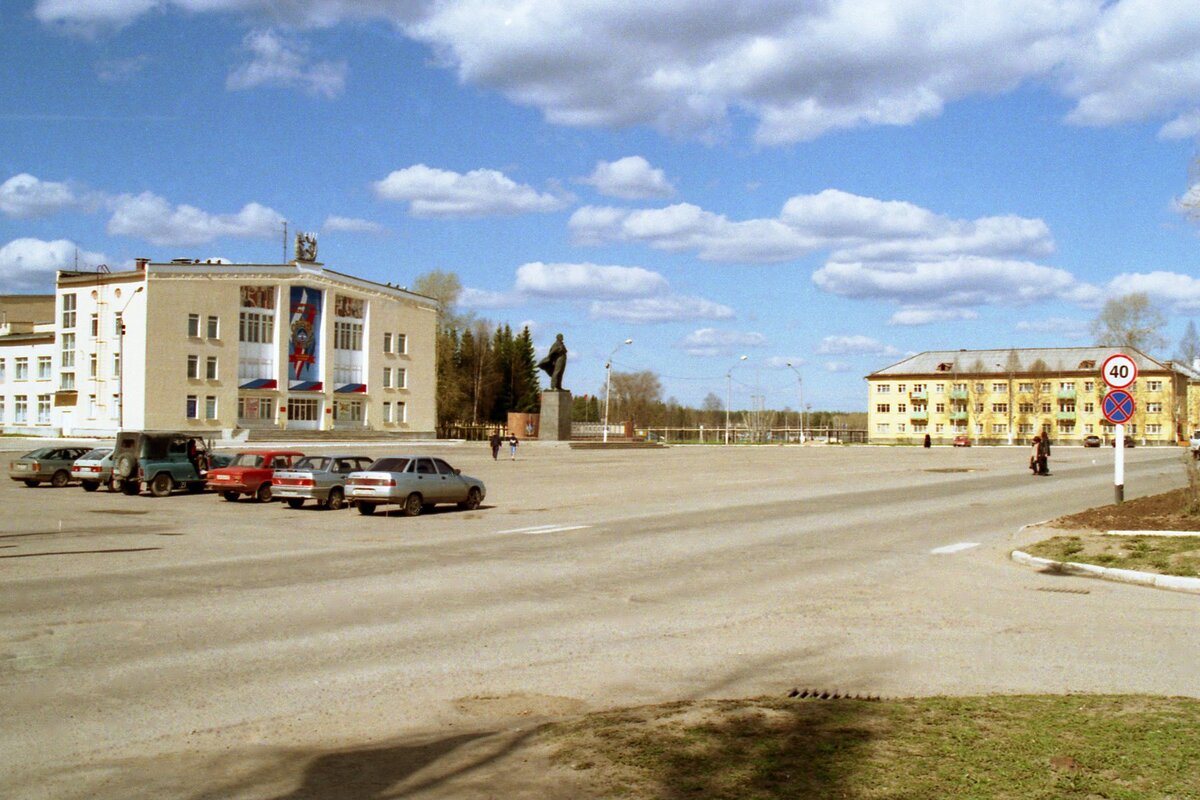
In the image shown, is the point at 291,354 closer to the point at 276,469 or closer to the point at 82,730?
the point at 276,469

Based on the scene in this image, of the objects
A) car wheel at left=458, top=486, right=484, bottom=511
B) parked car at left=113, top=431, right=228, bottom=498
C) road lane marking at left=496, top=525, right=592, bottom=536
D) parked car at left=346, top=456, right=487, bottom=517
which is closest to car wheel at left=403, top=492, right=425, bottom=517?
parked car at left=346, top=456, right=487, bottom=517

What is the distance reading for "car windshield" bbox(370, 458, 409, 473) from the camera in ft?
83.9

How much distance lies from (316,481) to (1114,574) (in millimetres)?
19503

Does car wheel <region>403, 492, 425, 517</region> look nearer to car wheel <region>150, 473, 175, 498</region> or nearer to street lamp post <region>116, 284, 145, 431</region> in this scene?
car wheel <region>150, 473, 175, 498</region>

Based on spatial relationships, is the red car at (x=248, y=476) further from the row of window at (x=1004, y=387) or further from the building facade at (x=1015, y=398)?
the row of window at (x=1004, y=387)

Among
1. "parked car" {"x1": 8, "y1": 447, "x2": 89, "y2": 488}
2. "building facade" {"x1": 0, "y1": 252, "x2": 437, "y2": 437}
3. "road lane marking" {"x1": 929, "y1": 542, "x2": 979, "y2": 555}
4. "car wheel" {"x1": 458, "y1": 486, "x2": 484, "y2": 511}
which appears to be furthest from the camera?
"building facade" {"x1": 0, "y1": 252, "x2": 437, "y2": 437}

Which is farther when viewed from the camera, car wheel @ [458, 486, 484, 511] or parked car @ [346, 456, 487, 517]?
car wheel @ [458, 486, 484, 511]

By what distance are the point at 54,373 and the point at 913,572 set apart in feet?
263

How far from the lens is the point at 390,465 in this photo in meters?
25.8

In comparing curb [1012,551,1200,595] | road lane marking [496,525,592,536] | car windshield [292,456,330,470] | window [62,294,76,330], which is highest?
window [62,294,76,330]

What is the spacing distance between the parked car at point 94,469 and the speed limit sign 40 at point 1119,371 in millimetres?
29401

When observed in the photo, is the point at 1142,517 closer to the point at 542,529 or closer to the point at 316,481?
the point at 542,529

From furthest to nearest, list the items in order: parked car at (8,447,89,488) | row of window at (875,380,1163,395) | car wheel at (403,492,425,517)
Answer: row of window at (875,380,1163,395), parked car at (8,447,89,488), car wheel at (403,492,425,517)

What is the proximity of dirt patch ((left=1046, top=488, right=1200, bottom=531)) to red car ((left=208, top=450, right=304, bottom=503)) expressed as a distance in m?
20.7
